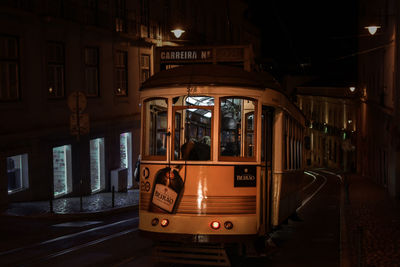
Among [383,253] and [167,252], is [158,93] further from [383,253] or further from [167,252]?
[383,253]

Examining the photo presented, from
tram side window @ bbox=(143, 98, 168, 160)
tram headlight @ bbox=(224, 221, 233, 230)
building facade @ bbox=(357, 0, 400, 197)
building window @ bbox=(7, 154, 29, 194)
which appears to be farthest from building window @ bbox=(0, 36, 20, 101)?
building facade @ bbox=(357, 0, 400, 197)

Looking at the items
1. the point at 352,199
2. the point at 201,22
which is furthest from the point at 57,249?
the point at 201,22

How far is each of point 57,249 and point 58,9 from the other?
37.4 feet

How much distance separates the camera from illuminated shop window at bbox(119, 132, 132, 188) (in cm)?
2639

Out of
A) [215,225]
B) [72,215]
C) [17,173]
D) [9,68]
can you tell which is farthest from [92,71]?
[215,225]

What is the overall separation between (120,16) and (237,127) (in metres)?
17.7

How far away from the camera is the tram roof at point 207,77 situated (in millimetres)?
9422

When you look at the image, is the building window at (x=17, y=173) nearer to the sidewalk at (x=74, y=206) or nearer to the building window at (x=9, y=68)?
the sidewalk at (x=74, y=206)

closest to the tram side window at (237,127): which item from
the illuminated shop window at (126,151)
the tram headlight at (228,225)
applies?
the tram headlight at (228,225)

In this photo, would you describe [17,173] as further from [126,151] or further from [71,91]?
[126,151]

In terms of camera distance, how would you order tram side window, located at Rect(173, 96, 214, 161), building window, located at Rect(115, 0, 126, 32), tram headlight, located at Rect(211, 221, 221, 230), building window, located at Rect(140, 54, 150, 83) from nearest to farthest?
tram headlight, located at Rect(211, 221, 221, 230) < tram side window, located at Rect(173, 96, 214, 161) < building window, located at Rect(115, 0, 126, 32) < building window, located at Rect(140, 54, 150, 83)

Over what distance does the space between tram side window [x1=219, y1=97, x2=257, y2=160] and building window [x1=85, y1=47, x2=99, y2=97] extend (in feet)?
48.2

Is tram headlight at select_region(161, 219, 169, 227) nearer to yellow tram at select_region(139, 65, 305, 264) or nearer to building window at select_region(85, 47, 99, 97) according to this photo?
yellow tram at select_region(139, 65, 305, 264)

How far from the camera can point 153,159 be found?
9.55 m
